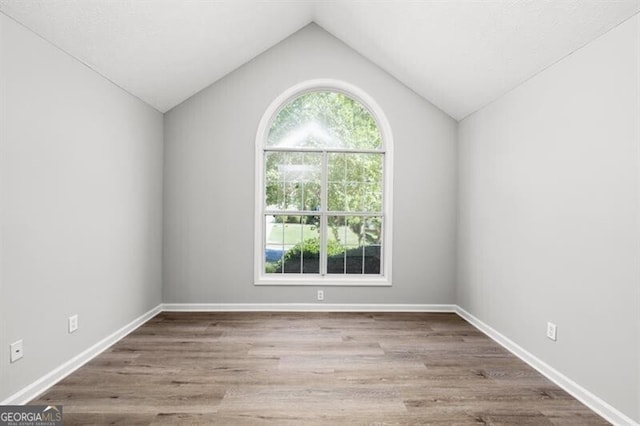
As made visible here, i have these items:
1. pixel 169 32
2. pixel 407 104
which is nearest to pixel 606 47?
pixel 407 104

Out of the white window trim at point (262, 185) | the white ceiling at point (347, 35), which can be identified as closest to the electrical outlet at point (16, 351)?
the white ceiling at point (347, 35)

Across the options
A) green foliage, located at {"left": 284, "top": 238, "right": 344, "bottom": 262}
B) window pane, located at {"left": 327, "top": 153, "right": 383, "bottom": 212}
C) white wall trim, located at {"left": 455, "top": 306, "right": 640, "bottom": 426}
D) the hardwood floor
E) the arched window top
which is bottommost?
the hardwood floor

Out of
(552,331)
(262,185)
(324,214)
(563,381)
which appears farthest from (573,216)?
(262,185)

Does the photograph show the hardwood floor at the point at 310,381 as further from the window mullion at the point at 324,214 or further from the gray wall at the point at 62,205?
the window mullion at the point at 324,214

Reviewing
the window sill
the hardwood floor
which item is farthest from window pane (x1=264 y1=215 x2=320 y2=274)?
the hardwood floor

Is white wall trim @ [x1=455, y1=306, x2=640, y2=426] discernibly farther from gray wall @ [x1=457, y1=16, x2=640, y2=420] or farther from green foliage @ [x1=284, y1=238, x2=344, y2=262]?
green foliage @ [x1=284, y1=238, x2=344, y2=262]

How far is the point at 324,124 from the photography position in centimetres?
417

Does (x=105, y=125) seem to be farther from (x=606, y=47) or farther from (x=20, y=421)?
(x=606, y=47)

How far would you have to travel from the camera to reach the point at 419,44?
3.19m

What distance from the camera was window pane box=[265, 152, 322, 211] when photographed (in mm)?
4133

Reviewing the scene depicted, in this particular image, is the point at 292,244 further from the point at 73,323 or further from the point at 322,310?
the point at 73,323

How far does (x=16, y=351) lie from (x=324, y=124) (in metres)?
3.40

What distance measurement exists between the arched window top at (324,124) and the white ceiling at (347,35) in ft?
2.00

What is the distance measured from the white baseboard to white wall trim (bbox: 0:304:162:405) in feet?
1.84
